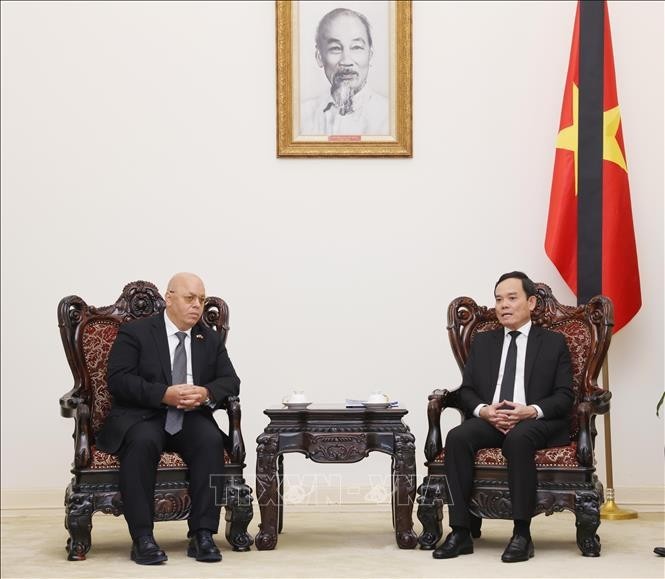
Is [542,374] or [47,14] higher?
[47,14]

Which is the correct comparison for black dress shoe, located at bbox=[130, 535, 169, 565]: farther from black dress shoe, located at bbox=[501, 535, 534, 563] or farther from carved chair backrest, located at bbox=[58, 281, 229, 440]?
black dress shoe, located at bbox=[501, 535, 534, 563]

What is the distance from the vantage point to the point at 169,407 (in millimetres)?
4977

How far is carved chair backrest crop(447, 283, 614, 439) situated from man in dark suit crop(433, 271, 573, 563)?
12 centimetres

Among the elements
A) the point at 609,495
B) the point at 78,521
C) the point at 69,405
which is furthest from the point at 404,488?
the point at 609,495

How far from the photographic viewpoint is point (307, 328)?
658cm

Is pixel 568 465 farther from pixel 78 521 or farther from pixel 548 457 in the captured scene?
pixel 78 521

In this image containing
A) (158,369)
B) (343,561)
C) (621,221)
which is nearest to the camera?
(343,561)

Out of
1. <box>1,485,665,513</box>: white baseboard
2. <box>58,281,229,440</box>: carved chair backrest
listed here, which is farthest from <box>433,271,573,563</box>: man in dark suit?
<box>58,281,229,440</box>: carved chair backrest

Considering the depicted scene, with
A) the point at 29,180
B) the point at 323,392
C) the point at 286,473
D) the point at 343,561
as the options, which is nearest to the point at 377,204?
the point at 323,392

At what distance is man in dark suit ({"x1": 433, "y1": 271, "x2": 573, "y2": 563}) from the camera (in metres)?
4.74

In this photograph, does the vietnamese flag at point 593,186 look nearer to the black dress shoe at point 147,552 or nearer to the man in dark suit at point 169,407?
the man in dark suit at point 169,407

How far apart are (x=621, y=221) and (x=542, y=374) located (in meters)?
1.56

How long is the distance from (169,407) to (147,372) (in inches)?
8.4

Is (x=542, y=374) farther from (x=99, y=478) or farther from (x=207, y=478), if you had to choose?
(x=99, y=478)
